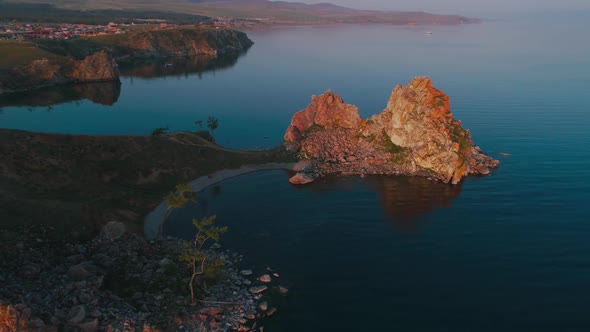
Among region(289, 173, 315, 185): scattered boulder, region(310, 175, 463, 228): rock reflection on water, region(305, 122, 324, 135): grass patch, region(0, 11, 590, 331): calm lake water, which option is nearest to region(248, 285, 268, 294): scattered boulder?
region(0, 11, 590, 331): calm lake water

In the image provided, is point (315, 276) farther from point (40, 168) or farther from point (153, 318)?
point (40, 168)

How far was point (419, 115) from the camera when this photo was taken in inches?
4281

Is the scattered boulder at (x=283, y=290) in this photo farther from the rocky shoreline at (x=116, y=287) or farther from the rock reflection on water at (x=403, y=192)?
the rock reflection on water at (x=403, y=192)

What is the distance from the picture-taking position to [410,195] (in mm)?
A: 93062

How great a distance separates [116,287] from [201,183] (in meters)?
43.5

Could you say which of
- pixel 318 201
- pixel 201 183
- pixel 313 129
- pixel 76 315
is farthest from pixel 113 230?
pixel 313 129


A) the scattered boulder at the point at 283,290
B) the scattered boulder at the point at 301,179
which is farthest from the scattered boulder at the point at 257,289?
the scattered boulder at the point at 301,179

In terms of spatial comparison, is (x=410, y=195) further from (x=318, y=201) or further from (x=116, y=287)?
(x=116, y=287)

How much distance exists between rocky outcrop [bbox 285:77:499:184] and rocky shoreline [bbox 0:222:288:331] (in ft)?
171

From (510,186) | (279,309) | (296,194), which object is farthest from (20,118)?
(510,186)

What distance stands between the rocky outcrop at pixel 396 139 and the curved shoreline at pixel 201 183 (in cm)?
1045

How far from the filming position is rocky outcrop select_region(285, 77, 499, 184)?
104 meters

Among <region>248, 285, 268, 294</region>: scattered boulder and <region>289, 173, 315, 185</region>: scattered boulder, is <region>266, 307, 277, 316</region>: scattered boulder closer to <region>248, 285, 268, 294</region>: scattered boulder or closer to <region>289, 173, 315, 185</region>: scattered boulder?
<region>248, 285, 268, 294</region>: scattered boulder

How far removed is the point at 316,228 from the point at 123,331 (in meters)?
40.4
